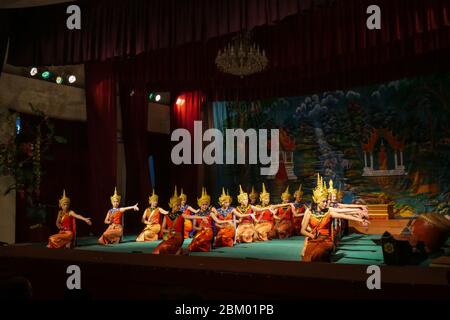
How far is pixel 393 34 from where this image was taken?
5.56m

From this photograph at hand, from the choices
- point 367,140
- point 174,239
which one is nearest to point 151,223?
point 174,239

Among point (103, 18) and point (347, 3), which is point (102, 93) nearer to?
point (103, 18)

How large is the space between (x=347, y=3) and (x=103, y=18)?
2995 millimetres

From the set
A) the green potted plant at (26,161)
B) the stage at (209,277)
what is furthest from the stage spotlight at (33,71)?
the stage at (209,277)

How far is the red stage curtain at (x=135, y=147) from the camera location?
9094mm

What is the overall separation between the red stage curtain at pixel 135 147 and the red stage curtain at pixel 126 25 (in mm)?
3649

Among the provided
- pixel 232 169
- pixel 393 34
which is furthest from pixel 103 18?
pixel 232 169

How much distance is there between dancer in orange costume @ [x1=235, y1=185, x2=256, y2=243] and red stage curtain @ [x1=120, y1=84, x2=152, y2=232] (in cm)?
256

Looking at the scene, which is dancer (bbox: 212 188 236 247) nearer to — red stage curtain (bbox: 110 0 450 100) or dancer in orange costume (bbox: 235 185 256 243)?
dancer in orange costume (bbox: 235 185 256 243)

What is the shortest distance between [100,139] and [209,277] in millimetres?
5799

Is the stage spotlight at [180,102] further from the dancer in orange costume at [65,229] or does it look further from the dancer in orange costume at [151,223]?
the dancer in orange costume at [65,229]

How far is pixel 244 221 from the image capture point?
7.34m

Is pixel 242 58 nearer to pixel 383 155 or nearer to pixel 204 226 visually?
pixel 204 226

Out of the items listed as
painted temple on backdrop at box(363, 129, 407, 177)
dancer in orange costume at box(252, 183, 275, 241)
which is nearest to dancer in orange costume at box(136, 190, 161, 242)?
dancer in orange costume at box(252, 183, 275, 241)
